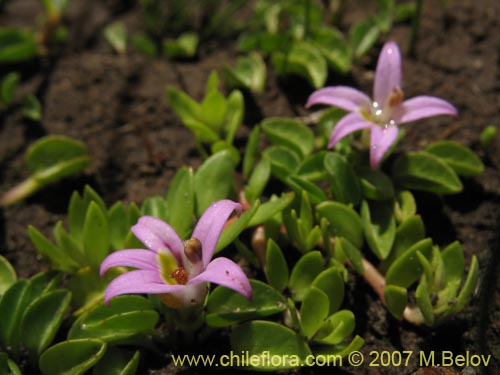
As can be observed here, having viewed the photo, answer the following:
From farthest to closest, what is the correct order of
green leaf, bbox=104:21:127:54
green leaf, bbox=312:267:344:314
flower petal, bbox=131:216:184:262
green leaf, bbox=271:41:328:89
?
green leaf, bbox=104:21:127:54 → green leaf, bbox=271:41:328:89 → green leaf, bbox=312:267:344:314 → flower petal, bbox=131:216:184:262

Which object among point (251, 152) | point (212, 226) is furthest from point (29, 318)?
point (251, 152)

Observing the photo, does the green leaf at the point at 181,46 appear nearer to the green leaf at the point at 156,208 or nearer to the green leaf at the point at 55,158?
the green leaf at the point at 55,158

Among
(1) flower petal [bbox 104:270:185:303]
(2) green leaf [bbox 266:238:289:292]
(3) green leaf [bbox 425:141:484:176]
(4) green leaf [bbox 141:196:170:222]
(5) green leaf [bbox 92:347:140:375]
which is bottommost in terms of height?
(5) green leaf [bbox 92:347:140:375]

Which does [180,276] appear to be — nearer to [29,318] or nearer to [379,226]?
[29,318]

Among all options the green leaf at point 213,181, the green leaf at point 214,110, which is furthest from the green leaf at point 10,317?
the green leaf at point 214,110

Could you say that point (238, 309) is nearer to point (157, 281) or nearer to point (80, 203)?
point (157, 281)

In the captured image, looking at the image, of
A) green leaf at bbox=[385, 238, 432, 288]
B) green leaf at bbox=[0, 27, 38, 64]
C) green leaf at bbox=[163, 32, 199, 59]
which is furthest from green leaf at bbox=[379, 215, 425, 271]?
green leaf at bbox=[0, 27, 38, 64]

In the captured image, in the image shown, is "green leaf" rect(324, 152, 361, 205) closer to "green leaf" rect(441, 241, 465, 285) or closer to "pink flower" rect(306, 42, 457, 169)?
"pink flower" rect(306, 42, 457, 169)
